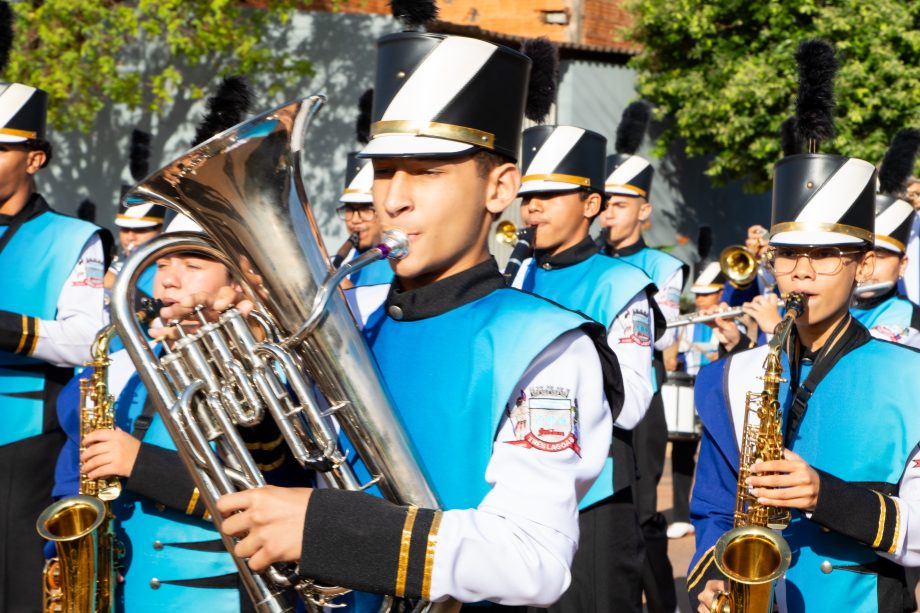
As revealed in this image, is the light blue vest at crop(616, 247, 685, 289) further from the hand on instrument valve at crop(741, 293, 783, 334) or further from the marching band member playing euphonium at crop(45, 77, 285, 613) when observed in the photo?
the marching band member playing euphonium at crop(45, 77, 285, 613)

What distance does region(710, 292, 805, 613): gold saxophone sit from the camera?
3.22m

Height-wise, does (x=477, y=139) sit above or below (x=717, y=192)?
above

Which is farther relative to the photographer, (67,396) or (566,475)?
(67,396)

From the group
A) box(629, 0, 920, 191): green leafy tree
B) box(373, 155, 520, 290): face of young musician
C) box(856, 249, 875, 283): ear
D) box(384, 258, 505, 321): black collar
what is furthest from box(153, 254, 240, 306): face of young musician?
box(629, 0, 920, 191): green leafy tree

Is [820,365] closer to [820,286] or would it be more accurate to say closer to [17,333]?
[820,286]

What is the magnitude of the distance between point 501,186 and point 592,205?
3.03m

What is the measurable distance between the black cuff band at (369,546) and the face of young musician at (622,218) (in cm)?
627

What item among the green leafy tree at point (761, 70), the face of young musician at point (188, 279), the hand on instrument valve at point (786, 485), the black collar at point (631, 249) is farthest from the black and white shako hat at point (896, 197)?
the green leafy tree at point (761, 70)

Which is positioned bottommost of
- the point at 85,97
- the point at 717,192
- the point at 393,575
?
the point at 717,192

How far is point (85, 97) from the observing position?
49.6ft

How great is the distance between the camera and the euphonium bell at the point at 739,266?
28.6 ft

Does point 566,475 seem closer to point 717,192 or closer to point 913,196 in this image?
point 913,196

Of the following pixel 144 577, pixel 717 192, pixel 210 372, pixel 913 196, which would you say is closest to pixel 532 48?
pixel 144 577

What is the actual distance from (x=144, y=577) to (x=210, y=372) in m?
1.39
